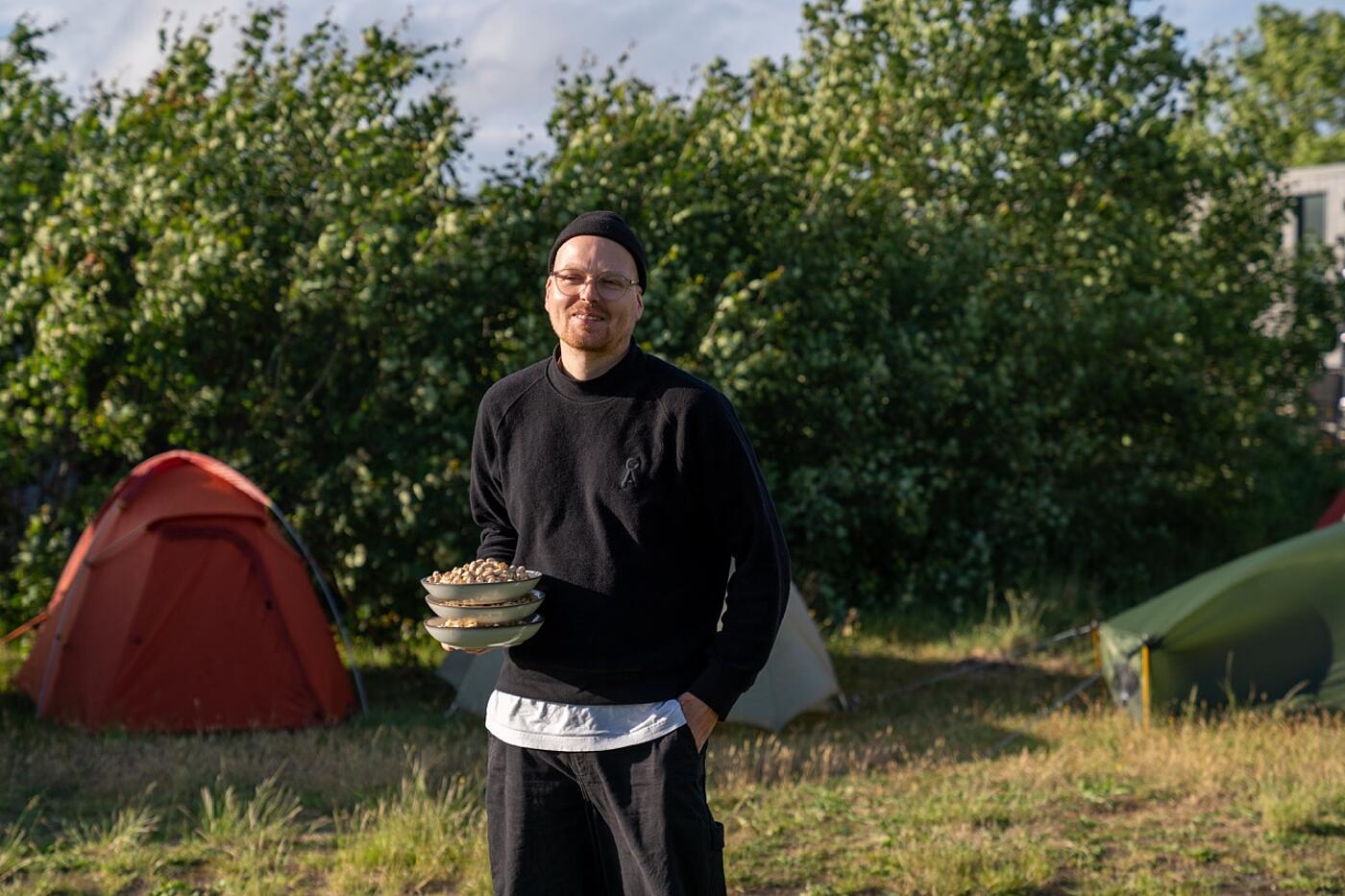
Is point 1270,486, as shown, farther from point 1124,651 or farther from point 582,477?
point 582,477

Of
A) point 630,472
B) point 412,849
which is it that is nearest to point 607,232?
point 630,472

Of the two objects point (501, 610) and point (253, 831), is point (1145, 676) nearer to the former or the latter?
point (253, 831)

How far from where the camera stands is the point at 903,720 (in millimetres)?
8414

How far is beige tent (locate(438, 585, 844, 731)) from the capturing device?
8.06 metres

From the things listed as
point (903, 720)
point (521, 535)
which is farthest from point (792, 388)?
point (521, 535)

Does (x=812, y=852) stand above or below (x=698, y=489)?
below

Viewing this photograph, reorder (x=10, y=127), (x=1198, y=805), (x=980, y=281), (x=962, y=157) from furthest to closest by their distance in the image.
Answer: (x=962, y=157)
(x=980, y=281)
(x=10, y=127)
(x=1198, y=805)

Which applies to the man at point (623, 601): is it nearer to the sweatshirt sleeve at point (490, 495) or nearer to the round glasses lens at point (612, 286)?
the round glasses lens at point (612, 286)

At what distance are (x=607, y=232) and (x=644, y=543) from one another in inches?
26.2

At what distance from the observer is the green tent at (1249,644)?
8.00 m

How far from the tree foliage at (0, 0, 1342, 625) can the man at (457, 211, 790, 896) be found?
243 inches

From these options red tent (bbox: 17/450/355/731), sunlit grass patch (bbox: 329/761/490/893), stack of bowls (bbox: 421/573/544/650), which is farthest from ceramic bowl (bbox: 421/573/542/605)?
red tent (bbox: 17/450/355/731)

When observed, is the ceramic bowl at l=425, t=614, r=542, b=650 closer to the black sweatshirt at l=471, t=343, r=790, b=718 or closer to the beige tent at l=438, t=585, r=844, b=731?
the black sweatshirt at l=471, t=343, r=790, b=718

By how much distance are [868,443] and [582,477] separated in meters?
8.23
